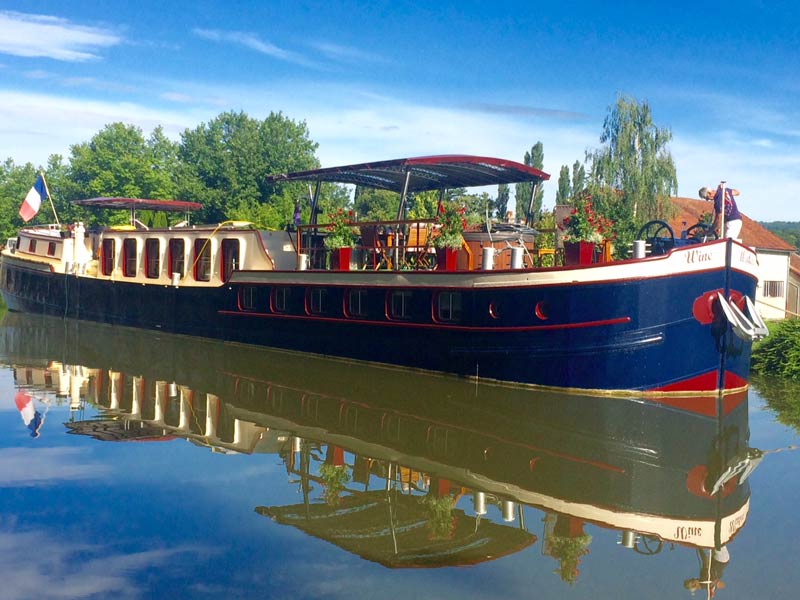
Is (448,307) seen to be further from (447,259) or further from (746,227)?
(746,227)

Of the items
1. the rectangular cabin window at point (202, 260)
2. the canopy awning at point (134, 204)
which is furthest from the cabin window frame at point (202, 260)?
the canopy awning at point (134, 204)

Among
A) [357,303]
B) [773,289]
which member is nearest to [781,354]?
[357,303]

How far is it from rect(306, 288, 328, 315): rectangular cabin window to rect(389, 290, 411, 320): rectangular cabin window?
6.45 feet

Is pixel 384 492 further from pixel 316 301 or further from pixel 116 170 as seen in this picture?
pixel 116 170

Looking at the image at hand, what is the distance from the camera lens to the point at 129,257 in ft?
78.4

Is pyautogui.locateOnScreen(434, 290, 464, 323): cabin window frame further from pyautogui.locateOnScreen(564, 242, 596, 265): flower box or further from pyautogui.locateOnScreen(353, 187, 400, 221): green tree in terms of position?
pyautogui.locateOnScreen(353, 187, 400, 221): green tree

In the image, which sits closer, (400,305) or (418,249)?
(400,305)

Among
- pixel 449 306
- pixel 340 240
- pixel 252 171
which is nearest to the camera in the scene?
pixel 449 306

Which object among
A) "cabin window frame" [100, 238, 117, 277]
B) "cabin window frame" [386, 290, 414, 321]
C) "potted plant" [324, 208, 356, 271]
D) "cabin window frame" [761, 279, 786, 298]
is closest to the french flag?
"cabin window frame" [100, 238, 117, 277]

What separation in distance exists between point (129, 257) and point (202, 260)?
3.71 metres

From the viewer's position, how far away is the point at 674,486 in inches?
359

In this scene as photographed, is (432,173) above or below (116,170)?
below

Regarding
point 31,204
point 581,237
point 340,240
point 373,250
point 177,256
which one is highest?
point 31,204

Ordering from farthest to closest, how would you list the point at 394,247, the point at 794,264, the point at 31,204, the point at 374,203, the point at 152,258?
the point at 374,203 → the point at 794,264 → the point at 31,204 → the point at 152,258 → the point at 394,247
